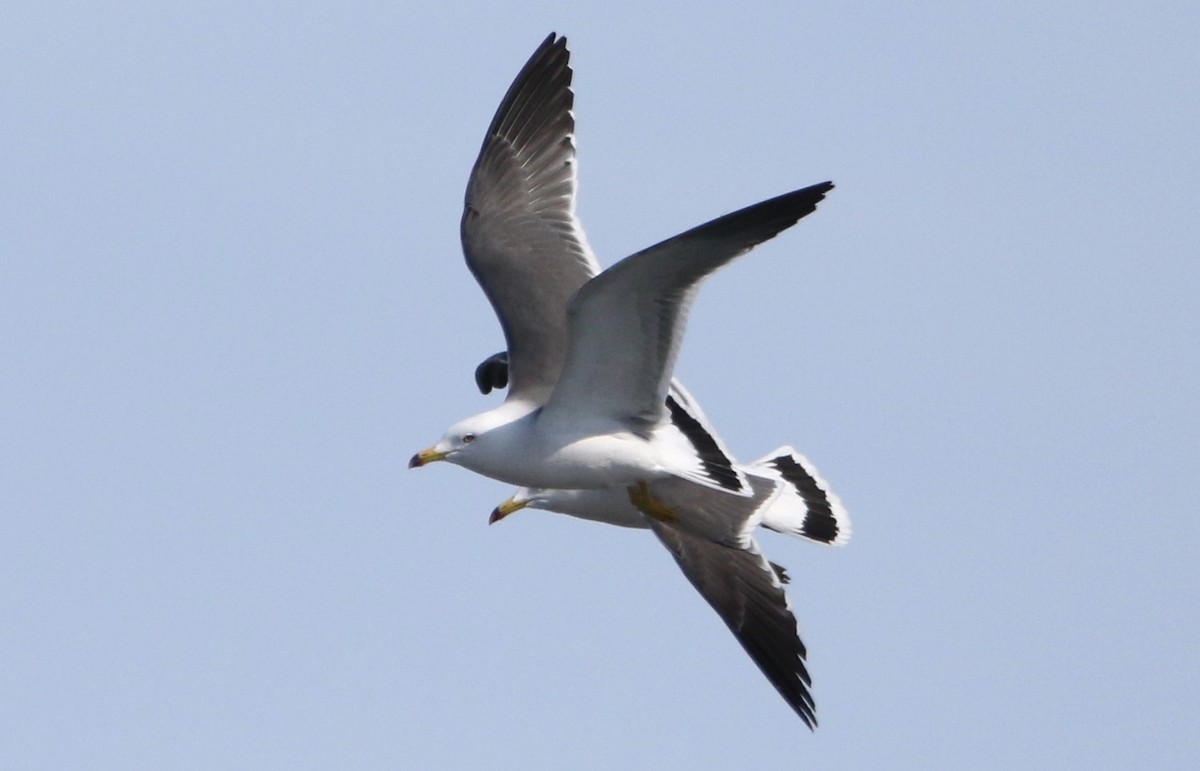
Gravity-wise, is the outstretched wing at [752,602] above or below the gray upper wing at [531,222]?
below

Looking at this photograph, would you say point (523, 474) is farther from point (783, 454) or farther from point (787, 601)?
point (783, 454)

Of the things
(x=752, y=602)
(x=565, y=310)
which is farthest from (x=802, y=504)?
(x=565, y=310)

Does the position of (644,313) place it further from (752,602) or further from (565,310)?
(752,602)

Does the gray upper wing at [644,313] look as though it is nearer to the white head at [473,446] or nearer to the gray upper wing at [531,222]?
the white head at [473,446]

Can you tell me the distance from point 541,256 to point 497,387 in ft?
3.16

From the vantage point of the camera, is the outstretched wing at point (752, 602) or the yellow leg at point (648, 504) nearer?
the yellow leg at point (648, 504)

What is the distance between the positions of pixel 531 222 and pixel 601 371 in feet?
7.84

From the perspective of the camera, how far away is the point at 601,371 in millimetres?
11508

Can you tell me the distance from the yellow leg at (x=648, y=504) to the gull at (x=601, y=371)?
0.01 meters

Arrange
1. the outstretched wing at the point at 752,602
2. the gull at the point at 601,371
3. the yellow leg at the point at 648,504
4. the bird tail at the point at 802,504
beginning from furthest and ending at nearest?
the bird tail at the point at 802,504, the outstretched wing at the point at 752,602, the yellow leg at the point at 648,504, the gull at the point at 601,371

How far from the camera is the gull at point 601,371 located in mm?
10875

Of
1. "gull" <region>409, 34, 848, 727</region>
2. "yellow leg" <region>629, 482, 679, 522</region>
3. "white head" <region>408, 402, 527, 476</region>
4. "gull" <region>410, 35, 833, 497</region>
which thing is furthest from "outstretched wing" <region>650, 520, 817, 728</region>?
"white head" <region>408, 402, 527, 476</region>

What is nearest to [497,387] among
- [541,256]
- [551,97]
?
[541,256]

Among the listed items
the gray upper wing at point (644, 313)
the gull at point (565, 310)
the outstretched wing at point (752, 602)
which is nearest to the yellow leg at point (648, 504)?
the gull at point (565, 310)
